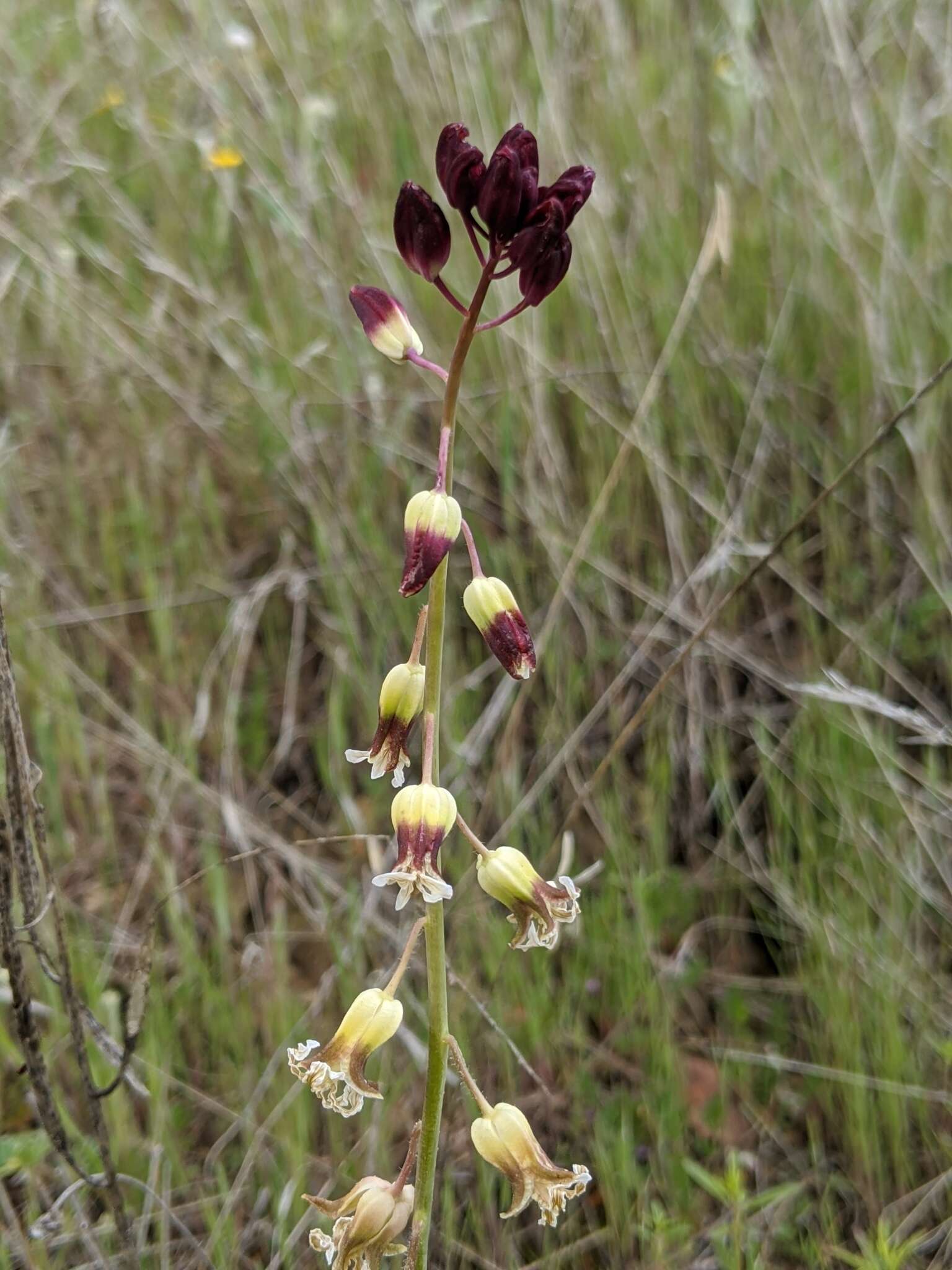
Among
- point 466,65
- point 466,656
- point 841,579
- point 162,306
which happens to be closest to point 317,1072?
point 466,656

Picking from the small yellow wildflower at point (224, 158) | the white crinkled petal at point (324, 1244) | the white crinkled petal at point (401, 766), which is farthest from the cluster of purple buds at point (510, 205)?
the small yellow wildflower at point (224, 158)

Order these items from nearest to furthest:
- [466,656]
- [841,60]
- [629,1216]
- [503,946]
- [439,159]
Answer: [439,159] → [629,1216] → [503,946] → [466,656] → [841,60]

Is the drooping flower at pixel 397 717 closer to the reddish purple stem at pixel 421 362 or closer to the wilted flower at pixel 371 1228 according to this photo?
the reddish purple stem at pixel 421 362

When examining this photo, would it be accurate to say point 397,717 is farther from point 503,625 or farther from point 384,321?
point 384,321

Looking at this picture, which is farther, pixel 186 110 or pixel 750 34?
pixel 186 110

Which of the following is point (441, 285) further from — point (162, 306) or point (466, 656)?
point (162, 306)

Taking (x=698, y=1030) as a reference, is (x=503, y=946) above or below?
above

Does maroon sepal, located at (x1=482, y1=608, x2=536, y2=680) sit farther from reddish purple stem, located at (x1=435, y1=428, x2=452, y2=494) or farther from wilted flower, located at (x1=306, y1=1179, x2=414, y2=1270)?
wilted flower, located at (x1=306, y1=1179, x2=414, y2=1270)
